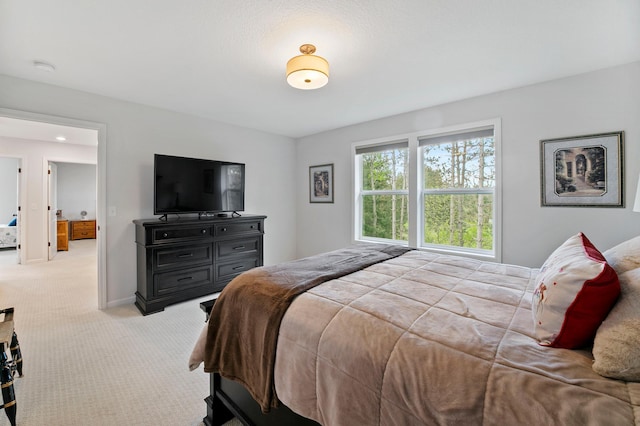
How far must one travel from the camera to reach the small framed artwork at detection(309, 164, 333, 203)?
4590 millimetres

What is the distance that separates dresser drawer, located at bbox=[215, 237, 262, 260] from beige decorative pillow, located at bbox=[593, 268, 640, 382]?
3.55m

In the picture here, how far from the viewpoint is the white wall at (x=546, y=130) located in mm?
2361

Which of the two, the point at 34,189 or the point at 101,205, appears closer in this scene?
the point at 101,205

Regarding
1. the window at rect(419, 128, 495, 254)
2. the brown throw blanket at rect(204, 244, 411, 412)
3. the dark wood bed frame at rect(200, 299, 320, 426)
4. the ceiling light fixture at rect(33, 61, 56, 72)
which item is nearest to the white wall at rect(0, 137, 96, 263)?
the ceiling light fixture at rect(33, 61, 56, 72)

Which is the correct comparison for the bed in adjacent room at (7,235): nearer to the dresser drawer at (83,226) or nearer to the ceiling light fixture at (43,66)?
the dresser drawer at (83,226)

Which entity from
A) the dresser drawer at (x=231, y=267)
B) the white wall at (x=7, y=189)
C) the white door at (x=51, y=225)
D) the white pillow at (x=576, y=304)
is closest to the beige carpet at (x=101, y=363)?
the dresser drawer at (x=231, y=267)

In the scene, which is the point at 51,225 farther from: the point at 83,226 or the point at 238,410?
the point at 238,410

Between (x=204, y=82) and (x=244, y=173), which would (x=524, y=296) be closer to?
(x=204, y=82)

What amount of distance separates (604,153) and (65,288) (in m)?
6.55

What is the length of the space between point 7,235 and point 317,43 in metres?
8.77

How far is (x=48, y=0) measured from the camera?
166 centimetres

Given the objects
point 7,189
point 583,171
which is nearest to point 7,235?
point 7,189

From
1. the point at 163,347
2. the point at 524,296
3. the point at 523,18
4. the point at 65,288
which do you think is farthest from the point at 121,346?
the point at 523,18

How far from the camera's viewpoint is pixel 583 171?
2.54 metres
